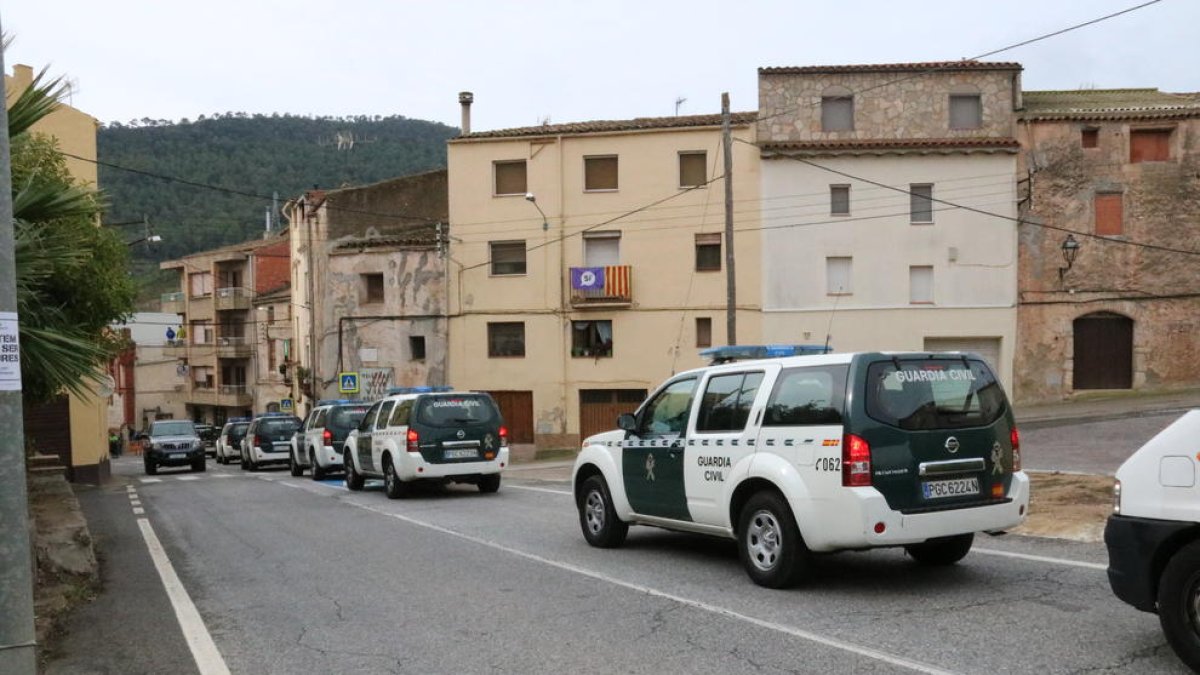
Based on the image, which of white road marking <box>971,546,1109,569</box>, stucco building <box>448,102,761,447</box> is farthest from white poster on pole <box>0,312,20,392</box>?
stucco building <box>448,102,761,447</box>

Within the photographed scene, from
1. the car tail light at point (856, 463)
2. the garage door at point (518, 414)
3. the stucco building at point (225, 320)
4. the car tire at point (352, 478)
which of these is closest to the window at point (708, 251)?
the garage door at point (518, 414)

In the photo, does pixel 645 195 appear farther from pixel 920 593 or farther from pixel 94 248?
pixel 920 593

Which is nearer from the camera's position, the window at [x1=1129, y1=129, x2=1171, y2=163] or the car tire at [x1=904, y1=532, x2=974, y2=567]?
the car tire at [x1=904, y1=532, x2=974, y2=567]

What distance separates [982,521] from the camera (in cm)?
795

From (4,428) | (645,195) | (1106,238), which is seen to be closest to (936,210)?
(1106,238)

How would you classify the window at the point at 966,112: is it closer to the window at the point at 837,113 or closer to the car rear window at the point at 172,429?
the window at the point at 837,113

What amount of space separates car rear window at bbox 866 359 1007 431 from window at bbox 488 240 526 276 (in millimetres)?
28129

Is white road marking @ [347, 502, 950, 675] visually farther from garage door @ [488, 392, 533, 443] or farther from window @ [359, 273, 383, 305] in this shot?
window @ [359, 273, 383, 305]

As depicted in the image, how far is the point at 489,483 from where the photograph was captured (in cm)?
1828

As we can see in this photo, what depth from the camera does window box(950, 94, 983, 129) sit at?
32500 mm

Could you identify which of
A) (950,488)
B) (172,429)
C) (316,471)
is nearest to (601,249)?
(316,471)

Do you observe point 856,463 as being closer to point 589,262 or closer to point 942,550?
point 942,550

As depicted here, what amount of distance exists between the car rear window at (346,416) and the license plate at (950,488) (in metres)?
18.3

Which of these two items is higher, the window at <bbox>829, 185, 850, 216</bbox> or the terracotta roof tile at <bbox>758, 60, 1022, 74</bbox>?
the terracotta roof tile at <bbox>758, 60, 1022, 74</bbox>
